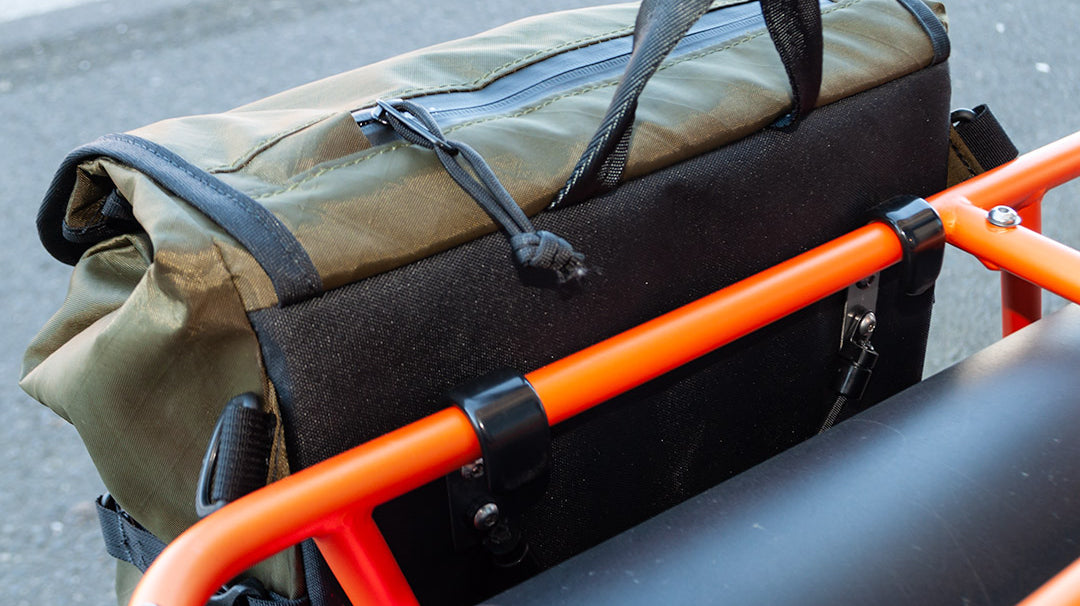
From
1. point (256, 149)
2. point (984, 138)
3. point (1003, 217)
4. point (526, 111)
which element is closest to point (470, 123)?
point (526, 111)

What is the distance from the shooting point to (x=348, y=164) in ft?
2.18

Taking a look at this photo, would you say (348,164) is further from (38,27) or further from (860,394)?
(38,27)

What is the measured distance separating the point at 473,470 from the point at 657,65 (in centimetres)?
29

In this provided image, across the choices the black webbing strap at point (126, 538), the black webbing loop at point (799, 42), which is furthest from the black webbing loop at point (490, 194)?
the black webbing strap at point (126, 538)

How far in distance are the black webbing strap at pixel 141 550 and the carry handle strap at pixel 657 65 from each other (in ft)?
1.14

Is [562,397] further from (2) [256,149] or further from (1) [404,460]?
(2) [256,149]

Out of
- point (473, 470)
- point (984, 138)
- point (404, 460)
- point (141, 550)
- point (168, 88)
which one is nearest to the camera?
point (404, 460)

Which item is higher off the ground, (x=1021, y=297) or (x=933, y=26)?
(x=933, y=26)

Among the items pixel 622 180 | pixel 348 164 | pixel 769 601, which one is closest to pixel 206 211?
pixel 348 164

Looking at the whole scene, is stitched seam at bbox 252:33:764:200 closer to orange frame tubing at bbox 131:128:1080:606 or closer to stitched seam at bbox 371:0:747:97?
stitched seam at bbox 371:0:747:97

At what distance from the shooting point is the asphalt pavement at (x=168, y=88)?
4.79ft

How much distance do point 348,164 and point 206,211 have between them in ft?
0.34

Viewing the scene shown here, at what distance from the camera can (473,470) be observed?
0.66m

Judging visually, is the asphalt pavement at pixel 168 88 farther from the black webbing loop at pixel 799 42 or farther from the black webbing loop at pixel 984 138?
the black webbing loop at pixel 799 42
